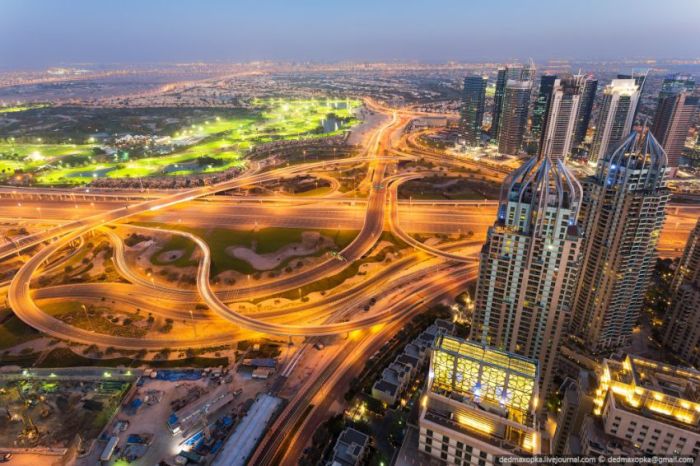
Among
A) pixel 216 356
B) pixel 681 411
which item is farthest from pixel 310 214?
pixel 681 411

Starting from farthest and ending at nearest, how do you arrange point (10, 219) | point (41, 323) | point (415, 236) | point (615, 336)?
point (10, 219)
point (415, 236)
point (41, 323)
point (615, 336)

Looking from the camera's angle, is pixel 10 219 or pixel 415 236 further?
pixel 10 219

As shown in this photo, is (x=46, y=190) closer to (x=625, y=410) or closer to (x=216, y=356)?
(x=216, y=356)

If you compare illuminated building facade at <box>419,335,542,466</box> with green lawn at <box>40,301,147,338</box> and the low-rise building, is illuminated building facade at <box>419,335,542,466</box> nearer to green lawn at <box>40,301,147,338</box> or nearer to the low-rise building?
the low-rise building

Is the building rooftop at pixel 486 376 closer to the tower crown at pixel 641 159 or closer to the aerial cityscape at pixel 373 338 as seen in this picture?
the aerial cityscape at pixel 373 338

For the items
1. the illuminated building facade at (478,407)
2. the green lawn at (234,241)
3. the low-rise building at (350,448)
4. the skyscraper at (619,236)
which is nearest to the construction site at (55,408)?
the low-rise building at (350,448)

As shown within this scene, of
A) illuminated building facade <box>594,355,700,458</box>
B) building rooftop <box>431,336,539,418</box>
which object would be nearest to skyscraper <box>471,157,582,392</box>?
illuminated building facade <box>594,355,700,458</box>
